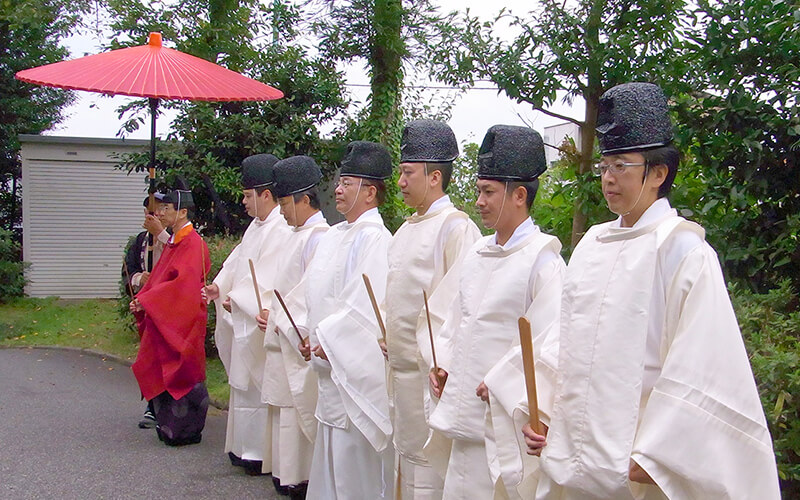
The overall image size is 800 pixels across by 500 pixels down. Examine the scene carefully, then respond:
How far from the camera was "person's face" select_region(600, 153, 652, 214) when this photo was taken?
2762 mm

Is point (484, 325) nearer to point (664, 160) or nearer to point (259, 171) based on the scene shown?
point (664, 160)

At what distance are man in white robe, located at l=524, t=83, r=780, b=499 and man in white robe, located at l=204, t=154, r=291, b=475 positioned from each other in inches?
145

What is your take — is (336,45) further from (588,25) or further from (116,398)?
(588,25)

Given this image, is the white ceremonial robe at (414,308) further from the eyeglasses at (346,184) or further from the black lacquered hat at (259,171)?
the black lacquered hat at (259,171)

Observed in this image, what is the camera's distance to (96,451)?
7000mm

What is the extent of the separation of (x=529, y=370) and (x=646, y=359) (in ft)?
1.24

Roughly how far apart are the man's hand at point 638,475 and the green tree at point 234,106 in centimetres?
967

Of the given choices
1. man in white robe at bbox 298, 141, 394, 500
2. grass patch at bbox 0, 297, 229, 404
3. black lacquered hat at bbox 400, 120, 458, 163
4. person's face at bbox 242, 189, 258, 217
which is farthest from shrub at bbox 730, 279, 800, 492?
grass patch at bbox 0, 297, 229, 404

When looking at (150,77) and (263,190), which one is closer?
(150,77)

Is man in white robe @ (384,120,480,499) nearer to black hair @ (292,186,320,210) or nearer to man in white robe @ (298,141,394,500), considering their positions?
man in white robe @ (298,141,394,500)

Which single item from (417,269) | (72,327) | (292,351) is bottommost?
(72,327)

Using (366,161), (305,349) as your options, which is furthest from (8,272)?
(366,161)

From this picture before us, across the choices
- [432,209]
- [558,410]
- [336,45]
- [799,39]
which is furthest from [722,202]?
[336,45]

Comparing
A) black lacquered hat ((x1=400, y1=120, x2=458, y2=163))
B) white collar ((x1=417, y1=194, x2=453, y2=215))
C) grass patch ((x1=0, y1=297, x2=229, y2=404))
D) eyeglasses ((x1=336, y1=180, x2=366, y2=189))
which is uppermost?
black lacquered hat ((x1=400, y1=120, x2=458, y2=163))
